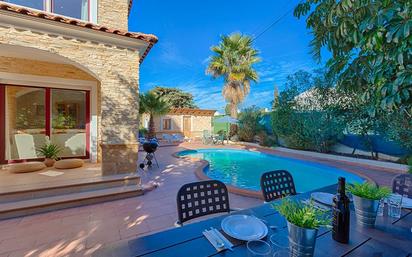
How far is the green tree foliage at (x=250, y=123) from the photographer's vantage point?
47.3ft

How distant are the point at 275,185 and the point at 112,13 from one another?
19.9ft

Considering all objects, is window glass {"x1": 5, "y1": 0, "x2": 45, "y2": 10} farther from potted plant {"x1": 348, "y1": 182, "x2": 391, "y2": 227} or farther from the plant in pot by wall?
potted plant {"x1": 348, "y1": 182, "x2": 391, "y2": 227}

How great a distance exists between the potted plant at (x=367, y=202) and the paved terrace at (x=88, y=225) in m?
2.54

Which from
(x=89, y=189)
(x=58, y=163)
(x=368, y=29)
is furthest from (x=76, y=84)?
(x=368, y=29)

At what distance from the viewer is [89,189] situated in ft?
14.3

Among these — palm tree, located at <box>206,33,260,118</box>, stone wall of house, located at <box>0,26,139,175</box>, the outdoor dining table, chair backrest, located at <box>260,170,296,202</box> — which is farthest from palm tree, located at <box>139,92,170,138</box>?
the outdoor dining table

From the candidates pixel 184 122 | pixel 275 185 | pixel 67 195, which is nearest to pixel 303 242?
pixel 275 185

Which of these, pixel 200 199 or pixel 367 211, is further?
pixel 200 199

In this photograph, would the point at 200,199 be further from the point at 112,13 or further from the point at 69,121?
the point at 69,121

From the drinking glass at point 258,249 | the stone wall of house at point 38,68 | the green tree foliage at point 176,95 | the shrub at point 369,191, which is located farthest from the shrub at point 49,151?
the green tree foliage at point 176,95

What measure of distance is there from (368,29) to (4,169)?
27.1 feet

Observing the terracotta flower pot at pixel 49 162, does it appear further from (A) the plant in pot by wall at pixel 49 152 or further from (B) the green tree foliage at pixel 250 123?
(B) the green tree foliage at pixel 250 123

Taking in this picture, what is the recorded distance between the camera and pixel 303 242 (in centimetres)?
114

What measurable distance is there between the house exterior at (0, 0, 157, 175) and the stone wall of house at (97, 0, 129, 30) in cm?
2
